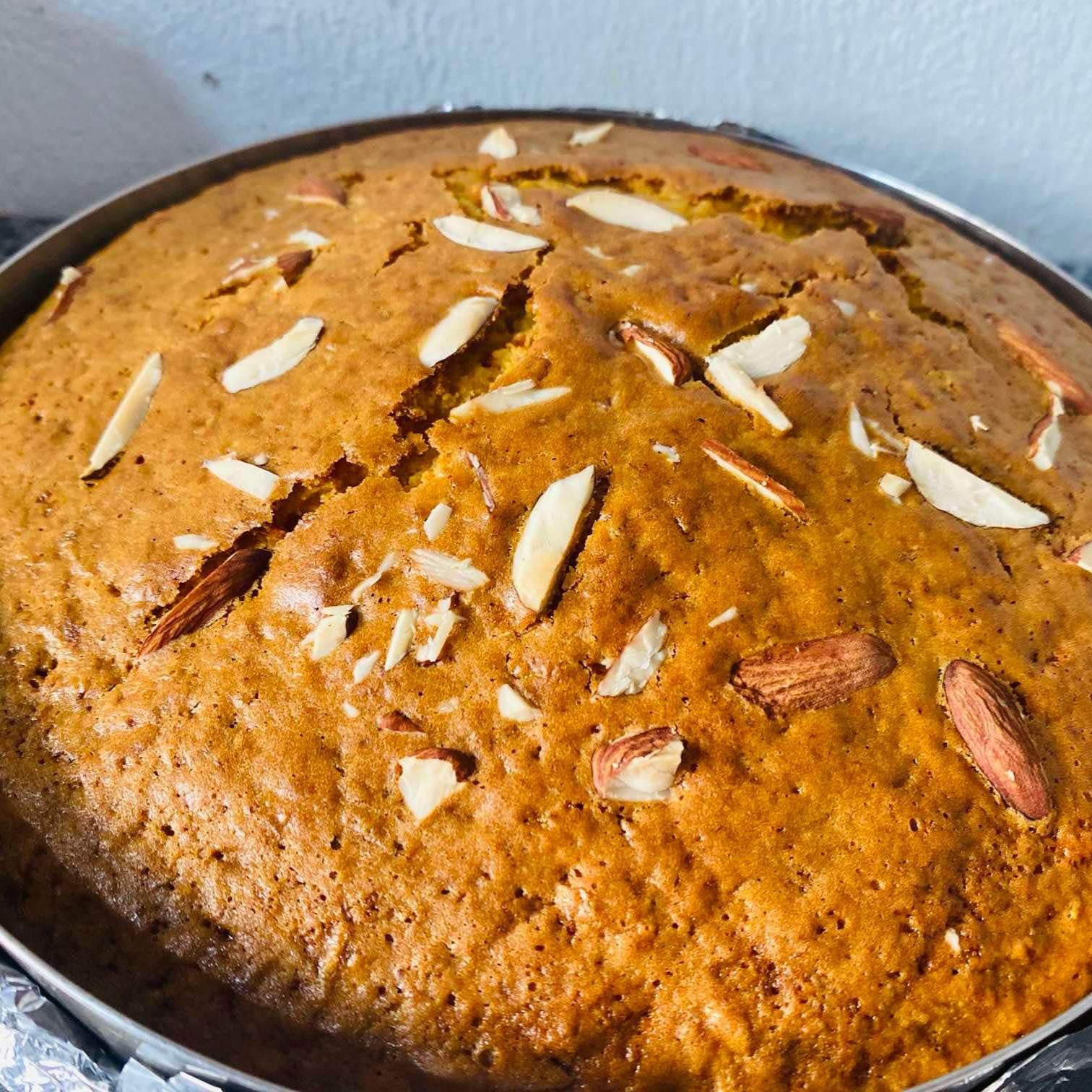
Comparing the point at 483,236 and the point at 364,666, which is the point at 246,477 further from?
the point at 483,236

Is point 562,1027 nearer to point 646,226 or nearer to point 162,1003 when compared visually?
point 162,1003

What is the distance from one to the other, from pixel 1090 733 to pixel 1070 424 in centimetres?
40

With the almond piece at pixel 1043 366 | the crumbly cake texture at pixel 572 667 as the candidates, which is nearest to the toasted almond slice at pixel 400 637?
the crumbly cake texture at pixel 572 667

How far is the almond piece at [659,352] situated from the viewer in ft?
3.53

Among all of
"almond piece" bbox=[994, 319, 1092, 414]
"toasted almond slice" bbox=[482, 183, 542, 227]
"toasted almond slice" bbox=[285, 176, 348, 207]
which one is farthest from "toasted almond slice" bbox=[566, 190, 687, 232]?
"almond piece" bbox=[994, 319, 1092, 414]

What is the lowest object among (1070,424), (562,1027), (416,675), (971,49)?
(562,1027)

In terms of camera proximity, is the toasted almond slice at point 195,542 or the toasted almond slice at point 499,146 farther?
the toasted almond slice at point 499,146

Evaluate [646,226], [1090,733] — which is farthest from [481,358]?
[1090,733]

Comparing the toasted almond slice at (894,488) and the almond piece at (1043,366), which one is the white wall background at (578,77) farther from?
the toasted almond slice at (894,488)

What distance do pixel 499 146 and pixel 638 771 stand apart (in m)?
0.94

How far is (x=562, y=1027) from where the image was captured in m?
0.85

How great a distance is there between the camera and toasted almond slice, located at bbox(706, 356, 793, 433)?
105 centimetres

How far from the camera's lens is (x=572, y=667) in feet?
3.03

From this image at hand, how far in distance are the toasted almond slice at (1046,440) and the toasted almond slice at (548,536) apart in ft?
1.67
